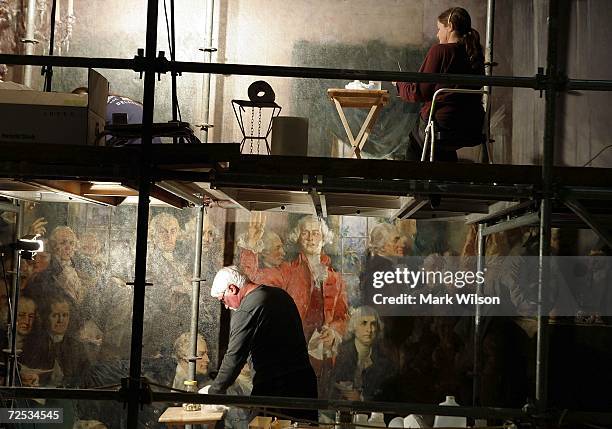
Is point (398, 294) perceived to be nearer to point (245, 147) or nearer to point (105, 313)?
point (245, 147)

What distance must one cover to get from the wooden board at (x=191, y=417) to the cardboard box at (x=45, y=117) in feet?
8.00

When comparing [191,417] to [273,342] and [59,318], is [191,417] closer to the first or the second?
[273,342]

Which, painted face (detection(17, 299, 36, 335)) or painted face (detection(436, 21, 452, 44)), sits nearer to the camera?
painted face (detection(436, 21, 452, 44))

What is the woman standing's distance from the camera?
482cm

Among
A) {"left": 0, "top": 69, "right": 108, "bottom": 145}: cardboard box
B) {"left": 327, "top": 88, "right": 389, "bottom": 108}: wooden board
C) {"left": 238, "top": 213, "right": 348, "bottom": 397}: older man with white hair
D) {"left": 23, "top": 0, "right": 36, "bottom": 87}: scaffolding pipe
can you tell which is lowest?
{"left": 238, "top": 213, "right": 348, "bottom": 397}: older man with white hair

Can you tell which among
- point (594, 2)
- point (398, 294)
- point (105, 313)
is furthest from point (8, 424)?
point (594, 2)

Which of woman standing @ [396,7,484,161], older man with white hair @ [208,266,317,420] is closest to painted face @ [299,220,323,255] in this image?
older man with white hair @ [208,266,317,420]

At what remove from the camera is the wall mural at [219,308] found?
22.2 feet

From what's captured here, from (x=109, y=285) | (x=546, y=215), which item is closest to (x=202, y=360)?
(x=109, y=285)

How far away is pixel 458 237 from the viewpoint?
6.80 m

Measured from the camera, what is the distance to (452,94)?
4.96 m

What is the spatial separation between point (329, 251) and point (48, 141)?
312cm

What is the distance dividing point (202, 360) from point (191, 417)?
1000 mm

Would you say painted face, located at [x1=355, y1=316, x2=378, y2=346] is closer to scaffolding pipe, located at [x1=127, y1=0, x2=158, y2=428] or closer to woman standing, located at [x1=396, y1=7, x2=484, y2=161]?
woman standing, located at [x1=396, y1=7, x2=484, y2=161]
